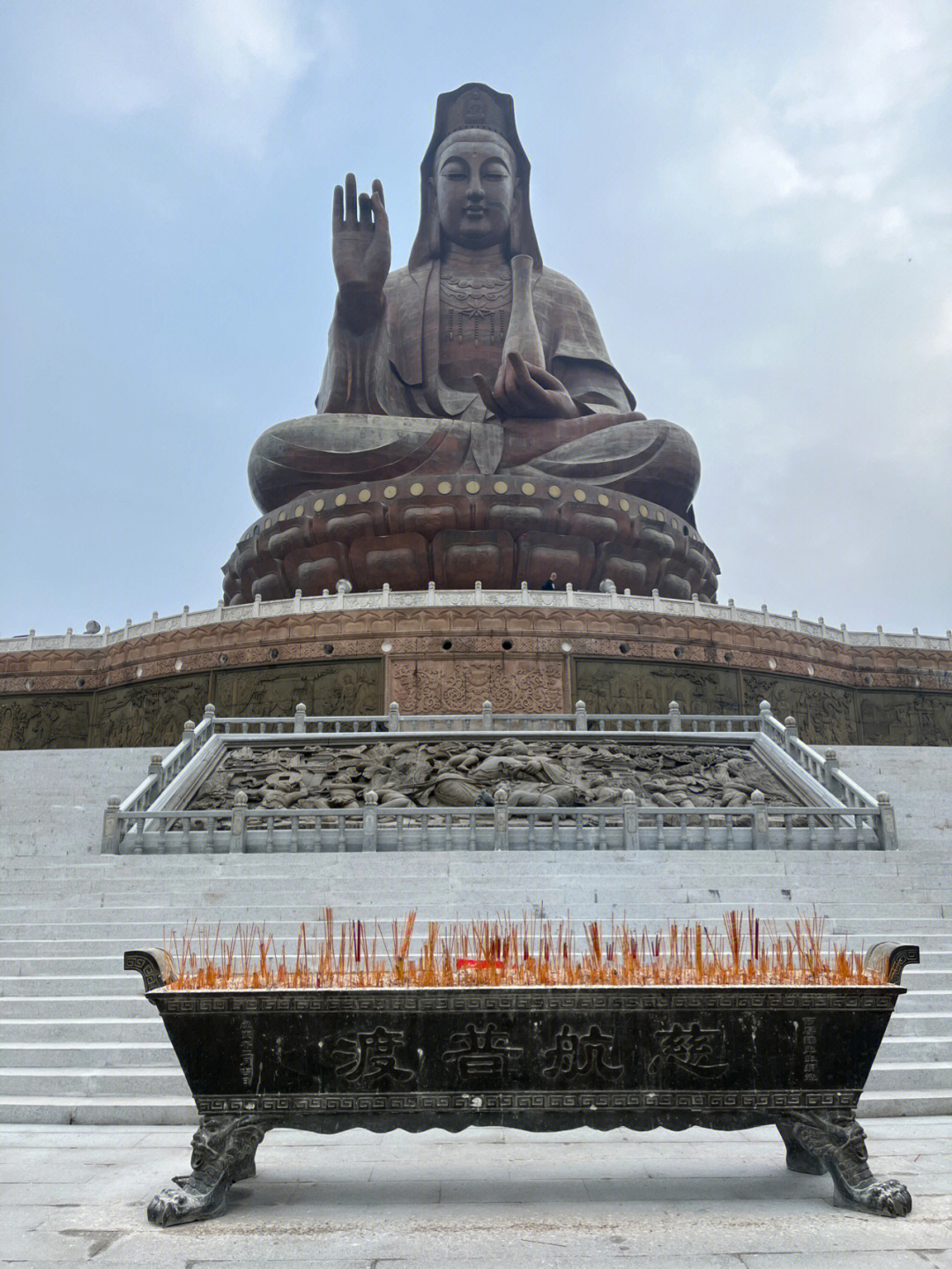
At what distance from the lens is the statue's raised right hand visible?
70.4 feet

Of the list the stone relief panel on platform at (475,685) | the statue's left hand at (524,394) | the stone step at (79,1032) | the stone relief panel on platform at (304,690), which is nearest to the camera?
the stone step at (79,1032)

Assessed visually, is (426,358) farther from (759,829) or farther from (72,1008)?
(72,1008)

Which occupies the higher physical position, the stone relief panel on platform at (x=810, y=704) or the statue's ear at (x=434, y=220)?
the statue's ear at (x=434, y=220)

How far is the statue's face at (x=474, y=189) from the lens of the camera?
83.3 ft

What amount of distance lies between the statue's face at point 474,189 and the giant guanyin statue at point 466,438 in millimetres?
41

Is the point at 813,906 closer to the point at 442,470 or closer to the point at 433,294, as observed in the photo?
the point at 442,470

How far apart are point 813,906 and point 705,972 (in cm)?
370

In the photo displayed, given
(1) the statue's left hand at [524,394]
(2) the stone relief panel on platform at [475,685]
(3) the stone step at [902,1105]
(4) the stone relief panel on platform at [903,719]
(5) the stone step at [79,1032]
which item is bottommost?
(3) the stone step at [902,1105]

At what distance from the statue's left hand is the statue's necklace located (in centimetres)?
353

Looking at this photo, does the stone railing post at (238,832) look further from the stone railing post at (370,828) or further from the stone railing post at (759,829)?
the stone railing post at (759,829)

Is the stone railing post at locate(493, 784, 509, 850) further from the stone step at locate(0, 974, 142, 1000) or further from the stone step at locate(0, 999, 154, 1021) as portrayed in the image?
the stone step at locate(0, 999, 154, 1021)

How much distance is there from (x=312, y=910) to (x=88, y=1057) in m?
2.05

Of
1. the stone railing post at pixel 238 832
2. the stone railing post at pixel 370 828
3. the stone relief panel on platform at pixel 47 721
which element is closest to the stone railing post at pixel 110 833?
the stone railing post at pixel 238 832

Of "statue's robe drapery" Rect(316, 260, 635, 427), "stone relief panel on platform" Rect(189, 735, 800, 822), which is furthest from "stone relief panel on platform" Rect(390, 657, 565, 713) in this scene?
"statue's robe drapery" Rect(316, 260, 635, 427)
